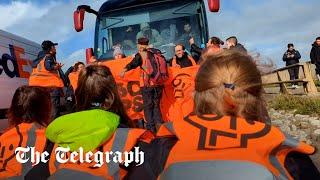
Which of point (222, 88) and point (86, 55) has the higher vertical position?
point (86, 55)

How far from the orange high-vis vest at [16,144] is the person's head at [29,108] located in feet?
0.42

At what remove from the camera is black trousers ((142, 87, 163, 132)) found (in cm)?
936

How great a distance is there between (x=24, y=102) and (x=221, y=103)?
2006 mm

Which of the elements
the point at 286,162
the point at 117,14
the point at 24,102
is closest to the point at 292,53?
the point at 117,14

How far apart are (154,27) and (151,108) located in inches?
142

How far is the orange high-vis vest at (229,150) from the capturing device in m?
2.31

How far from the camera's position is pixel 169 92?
33.4 ft

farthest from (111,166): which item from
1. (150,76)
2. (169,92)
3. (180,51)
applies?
(180,51)

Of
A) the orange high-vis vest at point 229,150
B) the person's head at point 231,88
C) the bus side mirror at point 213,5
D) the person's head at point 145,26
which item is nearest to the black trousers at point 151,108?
the bus side mirror at point 213,5

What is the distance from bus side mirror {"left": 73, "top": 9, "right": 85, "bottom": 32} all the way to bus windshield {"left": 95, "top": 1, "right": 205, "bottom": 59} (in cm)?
90

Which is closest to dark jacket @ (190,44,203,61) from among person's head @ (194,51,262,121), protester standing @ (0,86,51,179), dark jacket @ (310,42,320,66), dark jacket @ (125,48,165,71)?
dark jacket @ (125,48,165,71)

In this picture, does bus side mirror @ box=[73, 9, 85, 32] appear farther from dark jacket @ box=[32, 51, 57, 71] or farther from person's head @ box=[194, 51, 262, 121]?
person's head @ box=[194, 51, 262, 121]

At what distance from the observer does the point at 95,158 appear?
9.99ft

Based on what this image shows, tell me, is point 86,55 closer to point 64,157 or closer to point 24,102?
point 24,102
